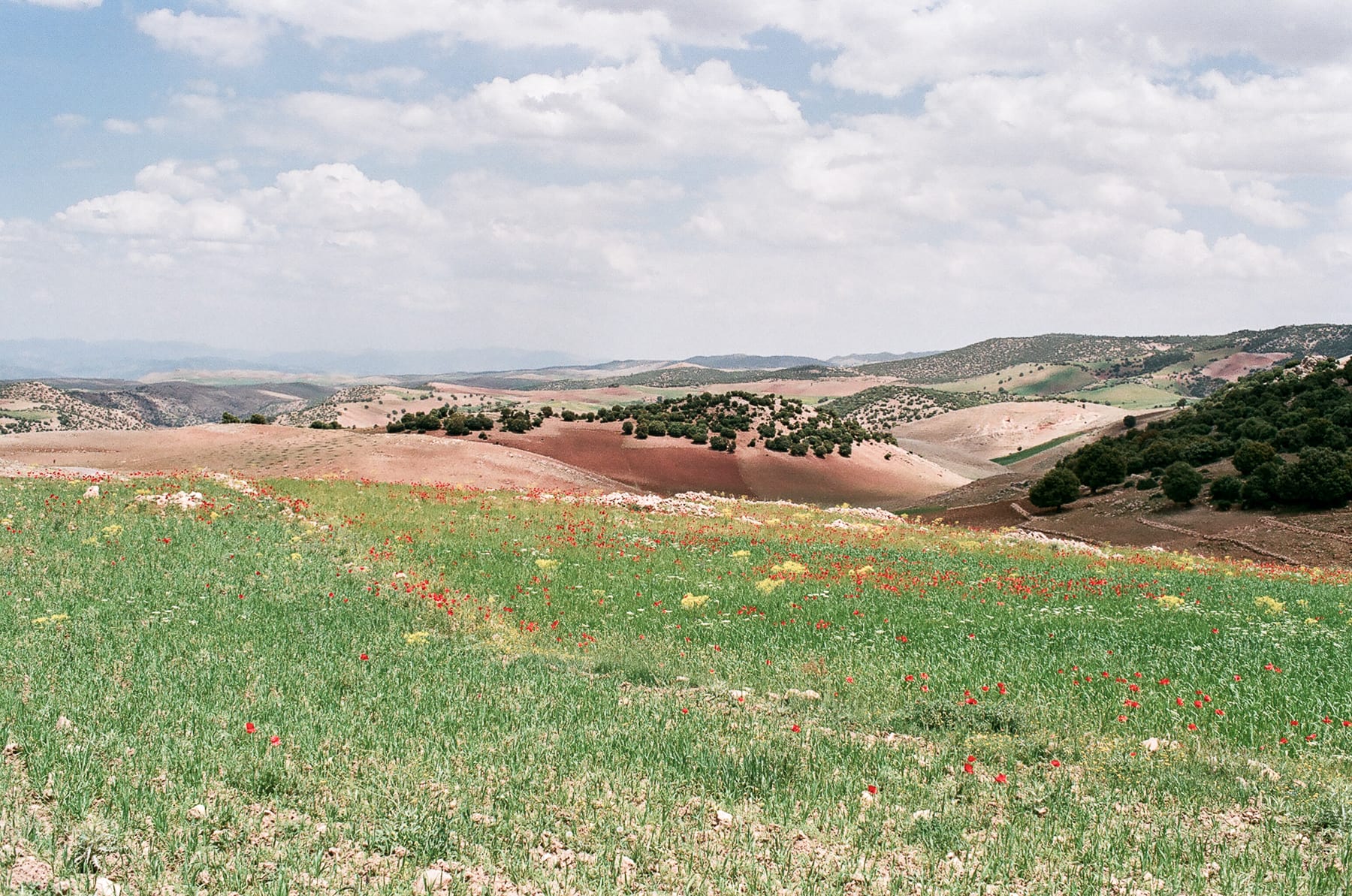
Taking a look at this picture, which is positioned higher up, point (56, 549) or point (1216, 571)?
point (56, 549)

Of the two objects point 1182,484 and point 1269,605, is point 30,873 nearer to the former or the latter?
point 1269,605

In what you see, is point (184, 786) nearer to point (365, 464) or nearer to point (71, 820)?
point (71, 820)

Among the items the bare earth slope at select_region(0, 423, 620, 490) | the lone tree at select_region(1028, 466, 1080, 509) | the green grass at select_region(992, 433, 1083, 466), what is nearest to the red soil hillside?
the bare earth slope at select_region(0, 423, 620, 490)

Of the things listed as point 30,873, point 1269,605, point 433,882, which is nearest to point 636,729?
point 433,882

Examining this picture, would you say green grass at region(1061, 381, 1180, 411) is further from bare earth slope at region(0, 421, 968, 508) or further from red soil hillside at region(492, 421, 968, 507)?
bare earth slope at region(0, 421, 968, 508)

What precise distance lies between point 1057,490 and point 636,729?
155 ft

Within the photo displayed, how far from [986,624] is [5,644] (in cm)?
1429

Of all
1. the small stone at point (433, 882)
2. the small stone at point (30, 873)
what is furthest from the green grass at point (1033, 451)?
the small stone at point (30, 873)

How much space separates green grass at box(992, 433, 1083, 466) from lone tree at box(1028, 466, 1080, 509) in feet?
215

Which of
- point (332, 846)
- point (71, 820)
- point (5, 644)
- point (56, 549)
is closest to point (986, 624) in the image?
point (332, 846)

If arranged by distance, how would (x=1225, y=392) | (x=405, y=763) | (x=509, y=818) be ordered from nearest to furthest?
(x=509, y=818), (x=405, y=763), (x=1225, y=392)

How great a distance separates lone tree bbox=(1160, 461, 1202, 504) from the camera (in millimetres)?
44312

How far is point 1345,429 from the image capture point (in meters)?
48.1

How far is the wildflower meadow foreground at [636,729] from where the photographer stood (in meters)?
6.12
